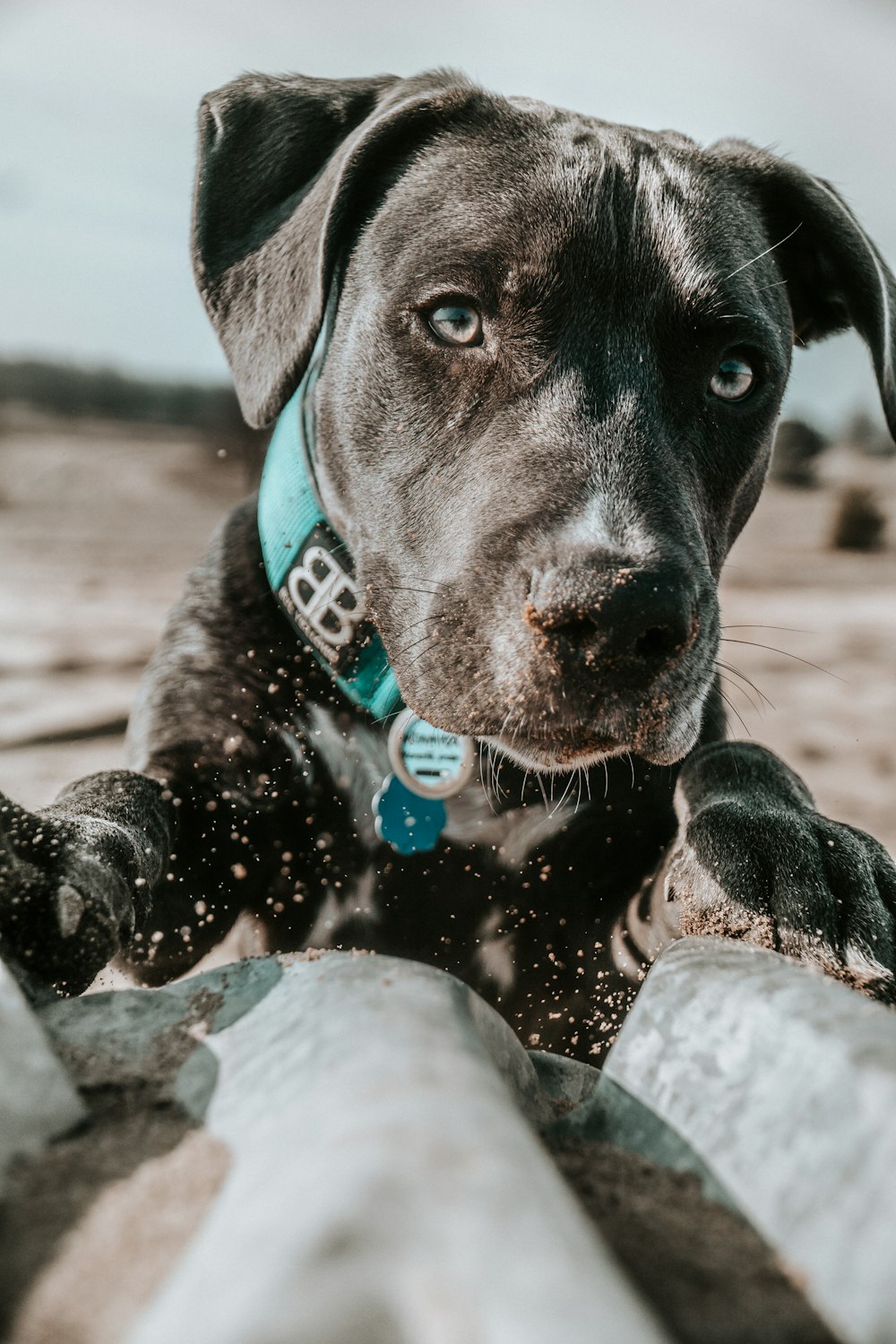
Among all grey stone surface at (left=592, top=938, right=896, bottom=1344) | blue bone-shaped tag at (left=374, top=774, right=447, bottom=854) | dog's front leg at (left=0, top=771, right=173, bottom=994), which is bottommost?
blue bone-shaped tag at (left=374, top=774, right=447, bottom=854)

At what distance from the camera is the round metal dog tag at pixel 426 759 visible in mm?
2670

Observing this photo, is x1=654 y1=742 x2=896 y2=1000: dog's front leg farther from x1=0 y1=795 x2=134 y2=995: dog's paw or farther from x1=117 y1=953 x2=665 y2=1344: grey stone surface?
x1=0 y1=795 x2=134 y2=995: dog's paw

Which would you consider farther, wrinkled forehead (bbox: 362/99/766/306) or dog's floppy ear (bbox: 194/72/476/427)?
dog's floppy ear (bbox: 194/72/476/427)

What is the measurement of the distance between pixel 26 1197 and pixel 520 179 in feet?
7.20

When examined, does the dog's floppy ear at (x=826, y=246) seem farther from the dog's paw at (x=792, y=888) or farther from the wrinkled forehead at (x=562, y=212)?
the dog's paw at (x=792, y=888)

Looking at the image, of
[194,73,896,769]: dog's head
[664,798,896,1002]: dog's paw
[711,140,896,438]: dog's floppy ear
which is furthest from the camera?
[711,140,896,438]: dog's floppy ear

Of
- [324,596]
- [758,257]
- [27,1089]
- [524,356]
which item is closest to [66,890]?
[27,1089]

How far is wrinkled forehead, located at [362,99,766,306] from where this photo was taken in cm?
239

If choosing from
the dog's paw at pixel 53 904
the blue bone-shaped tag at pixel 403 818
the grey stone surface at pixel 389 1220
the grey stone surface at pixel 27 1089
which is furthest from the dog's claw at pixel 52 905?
the blue bone-shaped tag at pixel 403 818

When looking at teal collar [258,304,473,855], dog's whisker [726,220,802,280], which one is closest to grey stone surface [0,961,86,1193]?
teal collar [258,304,473,855]

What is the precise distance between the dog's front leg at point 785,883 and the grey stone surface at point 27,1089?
114 cm

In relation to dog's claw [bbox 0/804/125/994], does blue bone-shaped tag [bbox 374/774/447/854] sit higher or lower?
lower

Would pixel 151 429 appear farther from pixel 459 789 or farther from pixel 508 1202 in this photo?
pixel 508 1202

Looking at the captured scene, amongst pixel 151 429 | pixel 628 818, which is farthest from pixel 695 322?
pixel 151 429
